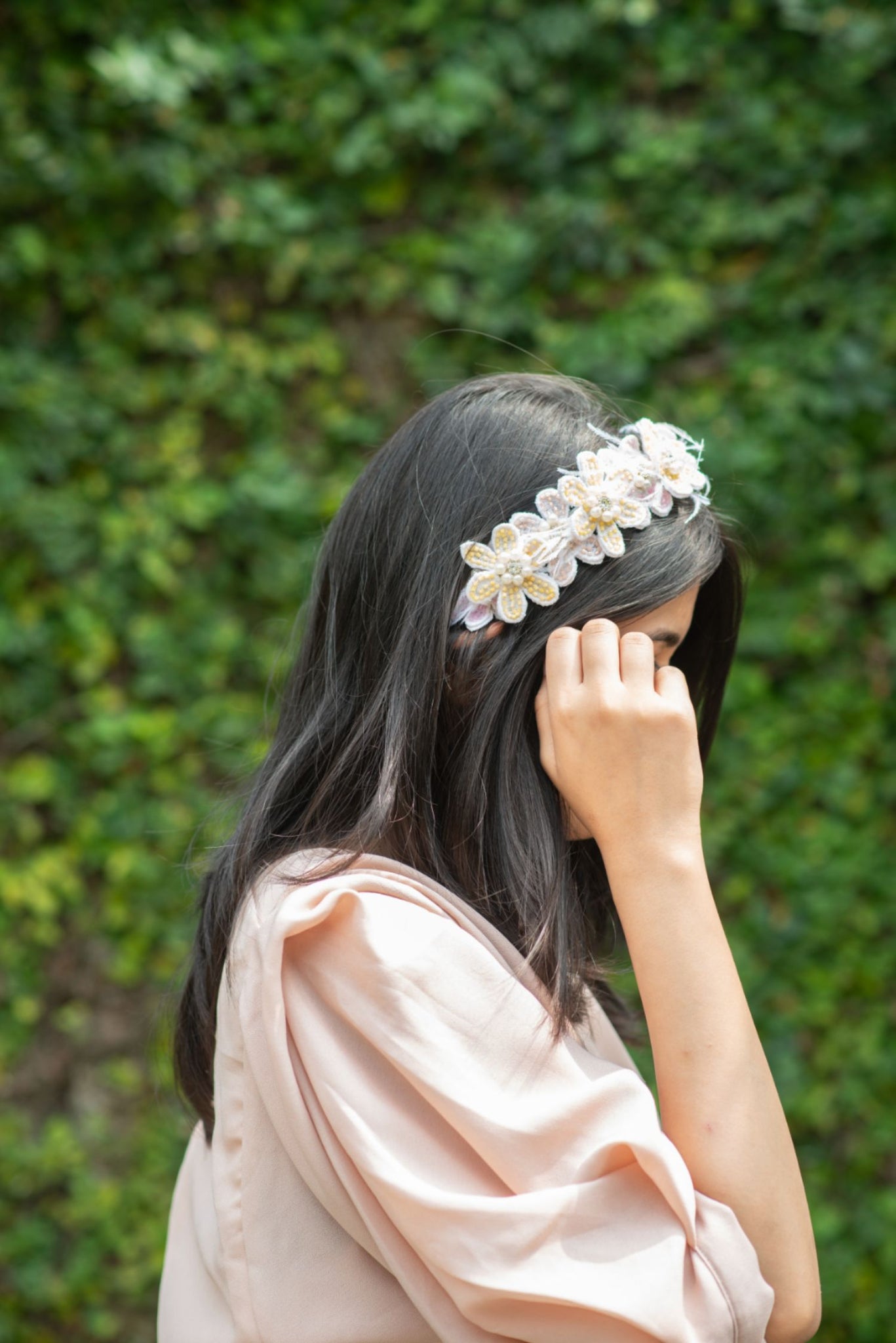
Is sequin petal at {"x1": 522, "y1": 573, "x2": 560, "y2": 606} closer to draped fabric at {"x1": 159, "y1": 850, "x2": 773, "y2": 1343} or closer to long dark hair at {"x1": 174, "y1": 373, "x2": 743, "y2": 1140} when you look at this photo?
long dark hair at {"x1": 174, "y1": 373, "x2": 743, "y2": 1140}

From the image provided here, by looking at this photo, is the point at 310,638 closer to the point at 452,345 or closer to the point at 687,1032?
the point at 687,1032

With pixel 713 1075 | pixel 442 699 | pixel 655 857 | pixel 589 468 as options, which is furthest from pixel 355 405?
pixel 713 1075

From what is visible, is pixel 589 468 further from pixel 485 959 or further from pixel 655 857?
pixel 485 959

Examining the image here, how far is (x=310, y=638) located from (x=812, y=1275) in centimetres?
98

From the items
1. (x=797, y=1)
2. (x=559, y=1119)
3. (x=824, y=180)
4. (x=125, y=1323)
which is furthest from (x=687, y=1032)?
(x=797, y=1)

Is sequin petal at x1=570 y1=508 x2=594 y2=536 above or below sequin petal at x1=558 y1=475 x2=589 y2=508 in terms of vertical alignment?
below

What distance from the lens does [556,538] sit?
1.32 m

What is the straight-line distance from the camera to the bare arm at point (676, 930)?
1.11 meters

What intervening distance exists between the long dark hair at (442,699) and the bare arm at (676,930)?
7cm

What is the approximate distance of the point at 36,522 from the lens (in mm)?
2645

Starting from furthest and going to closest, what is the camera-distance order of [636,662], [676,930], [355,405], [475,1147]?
[355,405] < [636,662] < [676,930] < [475,1147]

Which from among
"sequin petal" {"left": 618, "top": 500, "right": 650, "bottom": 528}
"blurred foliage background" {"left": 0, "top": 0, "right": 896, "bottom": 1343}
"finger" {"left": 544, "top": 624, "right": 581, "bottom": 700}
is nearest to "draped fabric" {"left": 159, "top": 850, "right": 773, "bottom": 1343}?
"finger" {"left": 544, "top": 624, "right": 581, "bottom": 700}

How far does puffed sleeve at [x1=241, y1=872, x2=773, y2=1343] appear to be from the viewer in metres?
1.03

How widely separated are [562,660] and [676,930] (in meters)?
0.34
